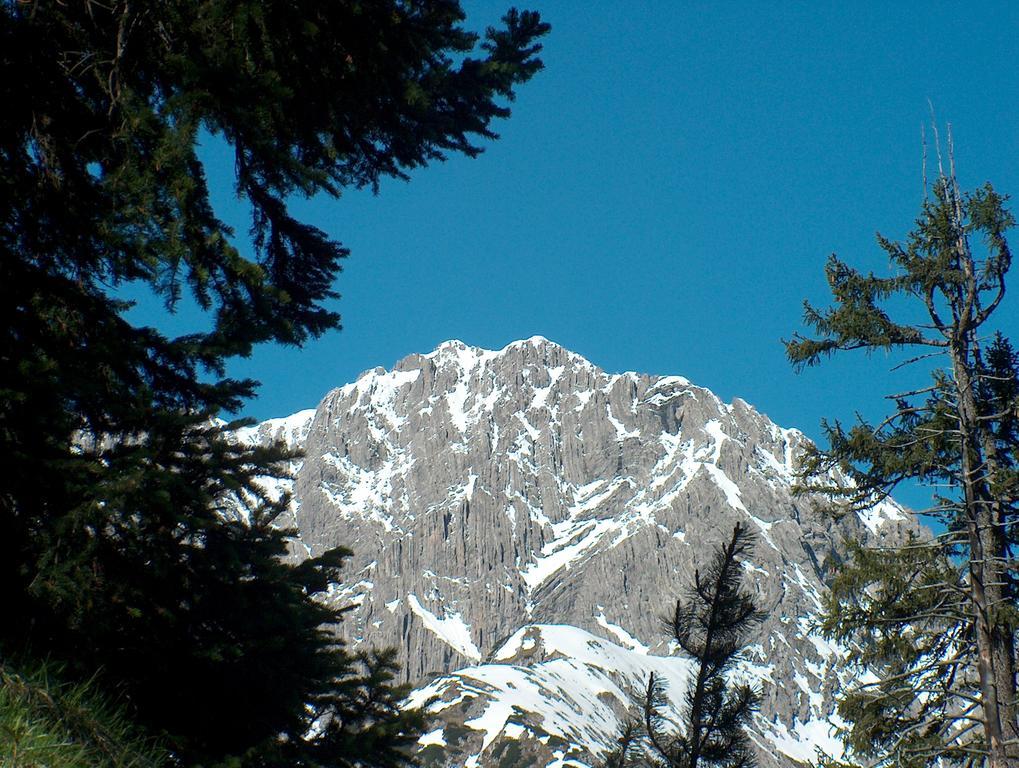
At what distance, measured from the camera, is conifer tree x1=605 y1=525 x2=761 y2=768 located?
11.1 meters

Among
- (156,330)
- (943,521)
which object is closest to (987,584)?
(943,521)

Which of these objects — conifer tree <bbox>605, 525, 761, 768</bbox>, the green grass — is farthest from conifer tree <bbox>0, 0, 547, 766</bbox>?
conifer tree <bbox>605, 525, 761, 768</bbox>

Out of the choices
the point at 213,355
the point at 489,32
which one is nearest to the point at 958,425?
the point at 489,32

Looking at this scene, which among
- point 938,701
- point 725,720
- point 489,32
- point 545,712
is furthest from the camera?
point 545,712

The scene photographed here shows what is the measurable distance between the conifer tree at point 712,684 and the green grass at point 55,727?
24.5 feet

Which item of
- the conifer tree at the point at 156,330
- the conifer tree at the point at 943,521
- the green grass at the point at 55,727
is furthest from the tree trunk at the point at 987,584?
the green grass at the point at 55,727

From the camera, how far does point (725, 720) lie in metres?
11.2

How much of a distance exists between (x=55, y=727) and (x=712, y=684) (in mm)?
8722

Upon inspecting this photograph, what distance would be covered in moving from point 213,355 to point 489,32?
3.88m

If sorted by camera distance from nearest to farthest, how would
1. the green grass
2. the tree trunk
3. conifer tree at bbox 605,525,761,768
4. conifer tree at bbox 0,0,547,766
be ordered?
the green grass → conifer tree at bbox 0,0,547,766 → the tree trunk → conifer tree at bbox 605,525,761,768

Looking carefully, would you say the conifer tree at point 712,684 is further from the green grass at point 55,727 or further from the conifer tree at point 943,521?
the green grass at point 55,727

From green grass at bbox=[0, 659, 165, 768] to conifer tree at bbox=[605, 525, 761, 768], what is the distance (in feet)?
24.5

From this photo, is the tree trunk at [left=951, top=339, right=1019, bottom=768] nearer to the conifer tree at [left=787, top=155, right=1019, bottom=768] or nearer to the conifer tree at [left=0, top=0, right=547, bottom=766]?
the conifer tree at [left=787, top=155, right=1019, bottom=768]

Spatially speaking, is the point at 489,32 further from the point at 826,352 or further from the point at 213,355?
the point at 826,352
